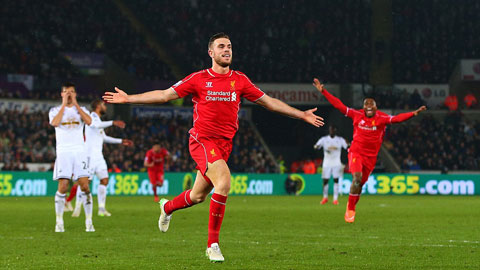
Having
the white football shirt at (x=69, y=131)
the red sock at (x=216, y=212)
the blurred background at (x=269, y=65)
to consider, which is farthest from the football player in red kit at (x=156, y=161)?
the red sock at (x=216, y=212)

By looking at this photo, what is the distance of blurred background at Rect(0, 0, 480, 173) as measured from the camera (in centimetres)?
3825

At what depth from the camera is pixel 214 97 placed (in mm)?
8969

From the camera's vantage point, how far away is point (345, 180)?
112 ft

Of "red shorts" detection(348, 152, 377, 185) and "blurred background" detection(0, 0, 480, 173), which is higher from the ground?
"blurred background" detection(0, 0, 480, 173)

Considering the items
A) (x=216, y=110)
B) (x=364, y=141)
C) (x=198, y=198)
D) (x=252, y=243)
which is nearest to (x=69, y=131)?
(x=252, y=243)

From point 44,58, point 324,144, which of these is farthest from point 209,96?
point 44,58

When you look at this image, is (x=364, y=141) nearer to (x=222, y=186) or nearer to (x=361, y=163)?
(x=361, y=163)

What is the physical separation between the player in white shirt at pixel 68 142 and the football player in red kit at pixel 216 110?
4201mm

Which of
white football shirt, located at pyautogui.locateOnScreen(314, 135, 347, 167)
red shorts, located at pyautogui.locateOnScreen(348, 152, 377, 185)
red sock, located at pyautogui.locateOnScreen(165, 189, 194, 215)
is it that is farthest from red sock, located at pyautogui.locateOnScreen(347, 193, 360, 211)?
white football shirt, located at pyautogui.locateOnScreen(314, 135, 347, 167)

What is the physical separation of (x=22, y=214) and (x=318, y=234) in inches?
319

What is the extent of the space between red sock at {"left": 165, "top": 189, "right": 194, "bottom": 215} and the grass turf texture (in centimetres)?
54

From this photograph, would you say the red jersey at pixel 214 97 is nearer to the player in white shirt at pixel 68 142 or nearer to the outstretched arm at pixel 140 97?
the outstretched arm at pixel 140 97

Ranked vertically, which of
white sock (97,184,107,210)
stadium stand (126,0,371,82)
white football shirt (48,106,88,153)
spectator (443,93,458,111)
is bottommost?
white sock (97,184,107,210)

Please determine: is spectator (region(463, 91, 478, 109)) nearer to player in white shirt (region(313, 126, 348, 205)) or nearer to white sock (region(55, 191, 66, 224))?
player in white shirt (region(313, 126, 348, 205))
